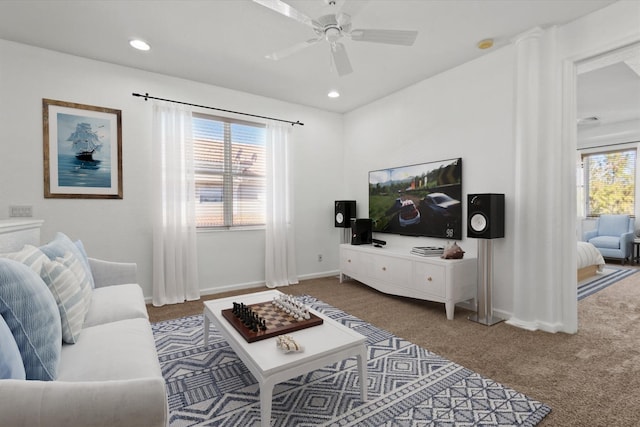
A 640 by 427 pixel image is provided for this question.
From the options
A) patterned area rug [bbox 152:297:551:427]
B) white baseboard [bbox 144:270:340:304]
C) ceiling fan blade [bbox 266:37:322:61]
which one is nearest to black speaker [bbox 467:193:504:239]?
patterned area rug [bbox 152:297:551:427]

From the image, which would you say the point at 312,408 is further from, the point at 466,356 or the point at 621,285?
the point at 621,285

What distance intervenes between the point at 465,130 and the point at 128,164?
379cm

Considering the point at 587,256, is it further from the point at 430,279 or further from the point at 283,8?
the point at 283,8

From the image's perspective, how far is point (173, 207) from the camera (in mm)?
3680

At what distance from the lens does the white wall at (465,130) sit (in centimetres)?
307

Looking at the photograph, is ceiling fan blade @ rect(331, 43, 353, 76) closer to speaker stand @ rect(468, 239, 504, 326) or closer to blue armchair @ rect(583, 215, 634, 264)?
speaker stand @ rect(468, 239, 504, 326)

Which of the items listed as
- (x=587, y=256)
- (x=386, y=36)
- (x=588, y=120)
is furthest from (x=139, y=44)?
(x=588, y=120)

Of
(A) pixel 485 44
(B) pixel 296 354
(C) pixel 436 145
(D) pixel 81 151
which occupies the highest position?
A: (A) pixel 485 44

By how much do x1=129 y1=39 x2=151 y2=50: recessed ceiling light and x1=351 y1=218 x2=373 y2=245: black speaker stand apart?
315cm

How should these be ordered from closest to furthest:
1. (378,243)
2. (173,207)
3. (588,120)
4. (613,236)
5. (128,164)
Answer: (128,164), (173,207), (378,243), (588,120), (613,236)

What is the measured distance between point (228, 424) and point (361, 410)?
711 millimetres

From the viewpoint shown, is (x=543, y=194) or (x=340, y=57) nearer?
(x=340, y=57)

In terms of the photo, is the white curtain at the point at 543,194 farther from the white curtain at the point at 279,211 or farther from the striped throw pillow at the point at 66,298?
the striped throw pillow at the point at 66,298

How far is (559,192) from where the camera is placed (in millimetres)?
2705
